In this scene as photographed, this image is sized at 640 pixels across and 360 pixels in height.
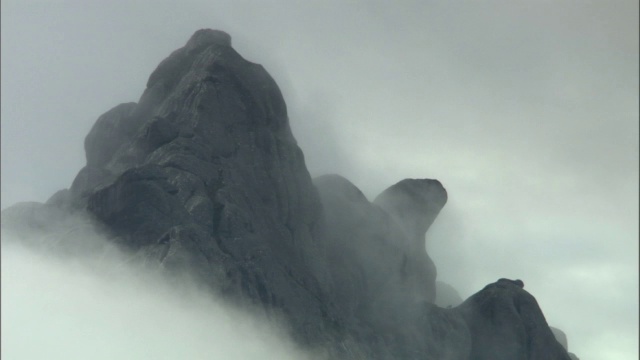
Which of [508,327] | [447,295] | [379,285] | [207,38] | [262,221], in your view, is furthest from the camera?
[447,295]

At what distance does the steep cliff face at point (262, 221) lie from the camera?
4311 inches

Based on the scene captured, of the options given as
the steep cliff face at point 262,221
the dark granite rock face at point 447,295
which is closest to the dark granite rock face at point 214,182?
the steep cliff face at point 262,221

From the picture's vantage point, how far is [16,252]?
10506 cm

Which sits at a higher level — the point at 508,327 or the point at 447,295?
the point at 447,295

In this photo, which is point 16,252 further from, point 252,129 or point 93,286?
point 252,129

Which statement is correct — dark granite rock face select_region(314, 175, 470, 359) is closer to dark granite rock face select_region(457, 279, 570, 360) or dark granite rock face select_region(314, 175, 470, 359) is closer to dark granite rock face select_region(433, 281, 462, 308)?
dark granite rock face select_region(457, 279, 570, 360)

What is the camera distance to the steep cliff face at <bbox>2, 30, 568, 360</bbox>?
110 m

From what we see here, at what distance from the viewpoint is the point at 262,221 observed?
117m

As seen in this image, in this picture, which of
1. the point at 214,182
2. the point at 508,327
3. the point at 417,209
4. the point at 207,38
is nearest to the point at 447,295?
the point at 417,209

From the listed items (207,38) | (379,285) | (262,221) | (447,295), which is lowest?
(262,221)

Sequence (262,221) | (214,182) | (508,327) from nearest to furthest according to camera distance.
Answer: (214,182), (262,221), (508,327)

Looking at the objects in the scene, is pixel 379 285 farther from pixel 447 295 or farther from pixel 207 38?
pixel 447 295

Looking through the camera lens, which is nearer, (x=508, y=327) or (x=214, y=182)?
(x=214, y=182)

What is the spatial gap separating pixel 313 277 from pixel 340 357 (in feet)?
37.5
